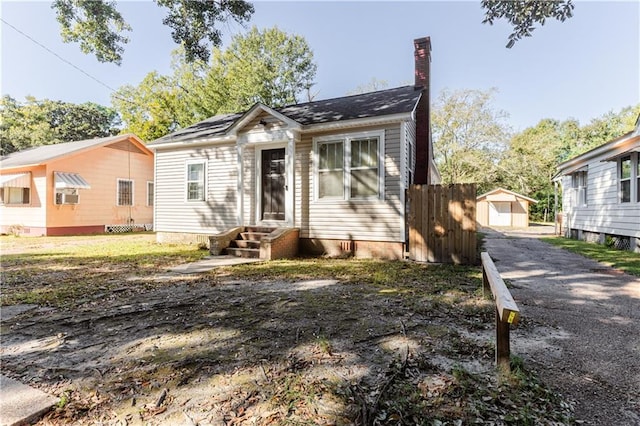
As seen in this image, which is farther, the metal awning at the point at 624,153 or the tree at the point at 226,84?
the tree at the point at 226,84

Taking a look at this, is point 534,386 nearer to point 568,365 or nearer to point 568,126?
point 568,365

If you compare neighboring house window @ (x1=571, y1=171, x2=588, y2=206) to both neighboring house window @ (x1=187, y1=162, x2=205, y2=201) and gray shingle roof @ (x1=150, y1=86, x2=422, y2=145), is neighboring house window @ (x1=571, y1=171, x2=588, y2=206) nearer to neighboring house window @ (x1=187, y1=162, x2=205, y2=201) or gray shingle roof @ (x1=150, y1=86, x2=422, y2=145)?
gray shingle roof @ (x1=150, y1=86, x2=422, y2=145)

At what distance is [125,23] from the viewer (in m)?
9.99

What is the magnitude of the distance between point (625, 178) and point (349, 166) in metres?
8.84

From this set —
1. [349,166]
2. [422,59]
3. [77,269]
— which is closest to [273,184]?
[349,166]

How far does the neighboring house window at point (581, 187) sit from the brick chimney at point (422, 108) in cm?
794

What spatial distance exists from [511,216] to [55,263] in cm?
2915

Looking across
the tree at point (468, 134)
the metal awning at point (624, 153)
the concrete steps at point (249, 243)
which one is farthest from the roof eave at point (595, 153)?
the tree at point (468, 134)

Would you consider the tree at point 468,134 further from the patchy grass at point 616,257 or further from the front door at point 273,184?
the front door at point 273,184

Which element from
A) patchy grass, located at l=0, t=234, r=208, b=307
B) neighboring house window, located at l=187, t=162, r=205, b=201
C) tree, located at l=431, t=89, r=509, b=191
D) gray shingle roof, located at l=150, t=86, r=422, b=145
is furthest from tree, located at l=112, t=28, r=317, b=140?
patchy grass, located at l=0, t=234, r=208, b=307

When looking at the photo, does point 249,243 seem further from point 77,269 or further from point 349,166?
point 77,269

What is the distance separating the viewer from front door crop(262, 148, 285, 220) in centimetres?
926

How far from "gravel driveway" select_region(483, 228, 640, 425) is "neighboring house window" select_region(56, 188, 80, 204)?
17.9m

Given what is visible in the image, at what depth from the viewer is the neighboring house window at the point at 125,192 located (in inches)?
684
